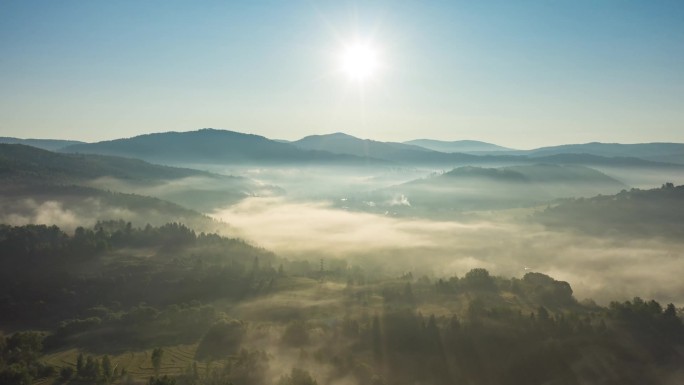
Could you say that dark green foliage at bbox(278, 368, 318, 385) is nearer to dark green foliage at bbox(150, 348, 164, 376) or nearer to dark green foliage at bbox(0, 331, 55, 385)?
dark green foliage at bbox(150, 348, 164, 376)

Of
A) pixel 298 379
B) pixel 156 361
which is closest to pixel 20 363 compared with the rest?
pixel 156 361

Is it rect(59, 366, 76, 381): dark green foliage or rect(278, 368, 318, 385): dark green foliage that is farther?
rect(59, 366, 76, 381): dark green foliage

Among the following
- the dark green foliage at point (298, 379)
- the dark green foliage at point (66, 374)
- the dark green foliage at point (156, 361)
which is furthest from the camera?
the dark green foliage at point (156, 361)

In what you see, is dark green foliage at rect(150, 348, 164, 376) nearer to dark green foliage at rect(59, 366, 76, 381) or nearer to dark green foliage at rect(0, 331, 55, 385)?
dark green foliage at rect(59, 366, 76, 381)

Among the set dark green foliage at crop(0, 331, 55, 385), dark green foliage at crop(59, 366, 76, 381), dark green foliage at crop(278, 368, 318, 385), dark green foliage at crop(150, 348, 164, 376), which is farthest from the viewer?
dark green foliage at crop(150, 348, 164, 376)

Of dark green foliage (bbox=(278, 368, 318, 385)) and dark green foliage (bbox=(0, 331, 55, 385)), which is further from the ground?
dark green foliage (bbox=(278, 368, 318, 385))

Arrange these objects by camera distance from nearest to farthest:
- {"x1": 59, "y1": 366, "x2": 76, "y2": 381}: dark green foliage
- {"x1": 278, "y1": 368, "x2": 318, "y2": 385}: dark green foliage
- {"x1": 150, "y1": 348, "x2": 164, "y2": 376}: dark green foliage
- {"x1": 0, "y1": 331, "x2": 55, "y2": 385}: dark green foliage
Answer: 1. {"x1": 278, "y1": 368, "x2": 318, "y2": 385}: dark green foliage
2. {"x1": 0, "y1": 331, "x2": 55, "y2": 385}: dark green foliage
3. {"x1": 59, "y1": 366, "x2": 76, "y2": 381}: dark green foliage
4. {"x1": 150, "y1": 348, "x2": 164, "y2": 376}: dark green foliage

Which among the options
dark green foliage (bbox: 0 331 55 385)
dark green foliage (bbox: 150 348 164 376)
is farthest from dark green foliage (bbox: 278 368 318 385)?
dark green foliage (bbox: 0 331 55 385)

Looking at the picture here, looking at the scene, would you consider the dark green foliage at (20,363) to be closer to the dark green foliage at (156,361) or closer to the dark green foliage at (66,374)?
the dark green foliage at (66,374)

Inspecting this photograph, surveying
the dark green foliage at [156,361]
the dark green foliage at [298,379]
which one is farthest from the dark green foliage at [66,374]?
the dark green foliage at [298,379]

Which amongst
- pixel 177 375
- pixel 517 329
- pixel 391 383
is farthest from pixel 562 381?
pixel 177 375

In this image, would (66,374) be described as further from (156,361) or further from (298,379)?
(298,379)
